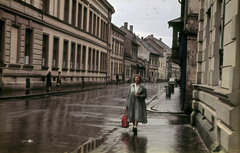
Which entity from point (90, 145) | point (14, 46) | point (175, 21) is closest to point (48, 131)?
point (90, 145)

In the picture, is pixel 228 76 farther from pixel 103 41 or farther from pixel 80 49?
pixel 103 41

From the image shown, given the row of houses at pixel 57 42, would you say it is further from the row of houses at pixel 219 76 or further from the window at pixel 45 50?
the row of houses at pixel 219 76

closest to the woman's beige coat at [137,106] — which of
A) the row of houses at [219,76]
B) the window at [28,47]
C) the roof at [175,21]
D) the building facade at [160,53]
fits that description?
the row of houses at [219,76]

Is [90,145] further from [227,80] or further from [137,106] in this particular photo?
[227,80]

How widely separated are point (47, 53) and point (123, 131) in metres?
20.1

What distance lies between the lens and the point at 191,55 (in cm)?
1285

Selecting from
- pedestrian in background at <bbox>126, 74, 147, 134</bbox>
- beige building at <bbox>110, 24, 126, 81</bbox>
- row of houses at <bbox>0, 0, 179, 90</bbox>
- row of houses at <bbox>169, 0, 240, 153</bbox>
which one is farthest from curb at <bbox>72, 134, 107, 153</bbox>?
beige building at <bbox>110, 24, 126, 81</bbox>

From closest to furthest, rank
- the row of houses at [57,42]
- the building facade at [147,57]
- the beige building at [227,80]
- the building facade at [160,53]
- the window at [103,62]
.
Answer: the beige building at [227,80] < the row of houses at [57,42] < the window at [103,62] < the building facade at [147,57] < the building facade at [160,53]

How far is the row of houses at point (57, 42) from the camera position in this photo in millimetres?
20641

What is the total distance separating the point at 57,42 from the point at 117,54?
3013 centimetres

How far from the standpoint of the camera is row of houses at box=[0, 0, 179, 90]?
20641mm

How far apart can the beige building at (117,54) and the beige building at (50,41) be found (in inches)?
327

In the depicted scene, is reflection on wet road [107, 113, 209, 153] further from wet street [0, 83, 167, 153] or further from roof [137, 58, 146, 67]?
roof [137, 58, 146, 67]

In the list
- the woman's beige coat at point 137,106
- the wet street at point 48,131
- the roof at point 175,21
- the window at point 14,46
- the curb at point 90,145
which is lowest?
the curb at point 90,145
